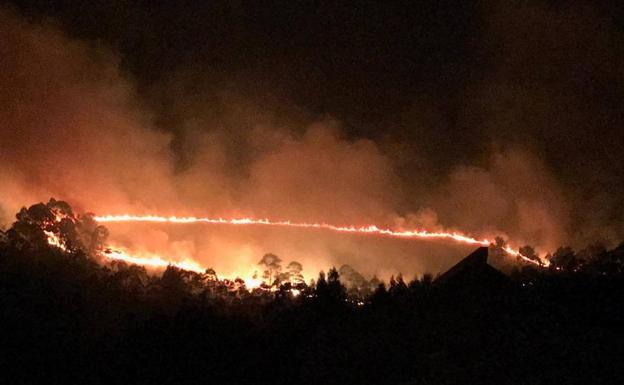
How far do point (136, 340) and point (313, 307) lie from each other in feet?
10.9

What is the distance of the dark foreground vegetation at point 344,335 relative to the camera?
9.91 meters

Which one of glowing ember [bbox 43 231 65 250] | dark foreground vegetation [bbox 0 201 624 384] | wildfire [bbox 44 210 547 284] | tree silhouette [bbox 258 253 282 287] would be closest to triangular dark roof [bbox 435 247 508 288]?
dark foreground vegetation [bbox 0 201 624 384]

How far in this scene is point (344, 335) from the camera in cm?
1084

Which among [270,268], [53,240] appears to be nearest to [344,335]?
[270,268]

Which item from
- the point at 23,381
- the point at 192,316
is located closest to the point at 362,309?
the point at 192,316

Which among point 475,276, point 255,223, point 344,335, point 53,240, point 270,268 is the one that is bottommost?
point 344,335

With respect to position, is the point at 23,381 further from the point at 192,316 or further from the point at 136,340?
the point at 192,316

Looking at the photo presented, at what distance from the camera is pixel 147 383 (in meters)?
10.5

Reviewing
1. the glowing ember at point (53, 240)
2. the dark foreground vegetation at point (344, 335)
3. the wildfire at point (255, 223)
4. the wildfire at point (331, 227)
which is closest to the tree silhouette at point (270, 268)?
the wildfire at point (255, 223)

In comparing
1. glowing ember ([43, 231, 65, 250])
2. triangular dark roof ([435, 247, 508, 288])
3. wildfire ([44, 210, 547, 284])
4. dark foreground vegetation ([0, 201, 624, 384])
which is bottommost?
dark foreground vegetation ([0, 201, 624, 384])

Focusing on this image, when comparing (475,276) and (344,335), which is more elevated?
(475,276)

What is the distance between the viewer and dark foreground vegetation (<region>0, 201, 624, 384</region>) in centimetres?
991

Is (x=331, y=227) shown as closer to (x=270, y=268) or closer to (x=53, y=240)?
(x=270, y=268)

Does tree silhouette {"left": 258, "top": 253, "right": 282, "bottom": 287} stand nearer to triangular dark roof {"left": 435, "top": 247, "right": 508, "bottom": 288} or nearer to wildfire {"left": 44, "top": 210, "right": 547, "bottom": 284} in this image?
wildfire {"left": 44, "top": 210, "right": 547, "bottom": 284}
